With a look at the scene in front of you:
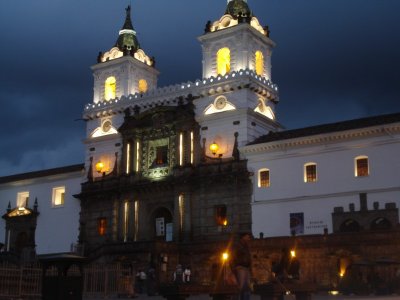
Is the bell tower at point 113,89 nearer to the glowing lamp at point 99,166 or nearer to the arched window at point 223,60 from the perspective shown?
the glowing lamp at point 99,166

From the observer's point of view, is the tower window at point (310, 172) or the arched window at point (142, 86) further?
the arched window at point (142, 86)

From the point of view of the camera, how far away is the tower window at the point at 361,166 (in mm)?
46344

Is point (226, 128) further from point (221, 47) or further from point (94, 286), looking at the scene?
point (94, 286)

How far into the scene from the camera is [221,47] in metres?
56.9

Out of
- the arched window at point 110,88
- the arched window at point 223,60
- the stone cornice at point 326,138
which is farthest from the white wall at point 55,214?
the stone cornice at point 326,138

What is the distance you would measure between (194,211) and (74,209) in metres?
14.4

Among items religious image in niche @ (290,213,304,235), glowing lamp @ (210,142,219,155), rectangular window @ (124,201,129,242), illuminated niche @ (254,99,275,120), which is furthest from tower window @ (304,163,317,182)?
rectangular window @ (124,201,129,242)

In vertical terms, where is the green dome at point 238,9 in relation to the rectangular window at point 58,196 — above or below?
above

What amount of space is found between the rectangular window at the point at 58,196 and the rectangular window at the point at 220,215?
60.9 feet

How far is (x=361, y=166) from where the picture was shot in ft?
153

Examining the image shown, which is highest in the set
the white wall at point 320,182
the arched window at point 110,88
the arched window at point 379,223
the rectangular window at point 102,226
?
the arched window at point 110,88

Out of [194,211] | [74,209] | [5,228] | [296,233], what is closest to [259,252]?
[296,233]

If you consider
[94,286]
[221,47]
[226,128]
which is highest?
[221,47]

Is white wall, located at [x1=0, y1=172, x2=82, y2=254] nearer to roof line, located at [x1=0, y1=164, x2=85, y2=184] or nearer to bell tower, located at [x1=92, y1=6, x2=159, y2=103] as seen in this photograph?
roof line, located at [x1=0, y1=164, x2=85, y2=184]
